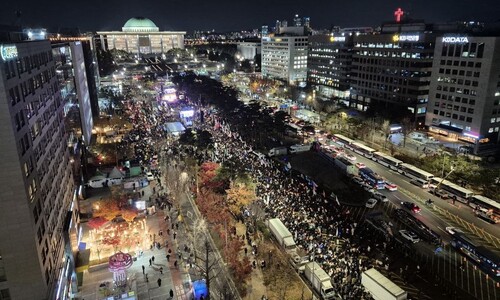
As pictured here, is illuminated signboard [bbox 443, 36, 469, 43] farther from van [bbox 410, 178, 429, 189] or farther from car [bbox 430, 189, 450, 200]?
car [bbox 430, 189, 450, 200]

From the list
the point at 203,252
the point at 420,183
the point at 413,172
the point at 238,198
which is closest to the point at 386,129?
the point at 413,172

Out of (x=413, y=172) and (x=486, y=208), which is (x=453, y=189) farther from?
(x=413, y=172)

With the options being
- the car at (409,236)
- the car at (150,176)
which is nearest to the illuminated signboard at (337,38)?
the car at (150,176)

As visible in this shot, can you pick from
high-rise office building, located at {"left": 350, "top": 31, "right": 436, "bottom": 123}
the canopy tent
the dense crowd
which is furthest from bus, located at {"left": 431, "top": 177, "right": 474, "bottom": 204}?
the canopy tent

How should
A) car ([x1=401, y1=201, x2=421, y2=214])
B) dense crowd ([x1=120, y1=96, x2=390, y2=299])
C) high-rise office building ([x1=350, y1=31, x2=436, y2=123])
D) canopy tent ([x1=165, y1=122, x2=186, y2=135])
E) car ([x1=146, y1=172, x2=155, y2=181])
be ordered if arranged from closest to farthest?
dense crowd ([x1=120, y1=96, x2=390, y2=299]) < car ([x1=401, y1=201, x2=421, y2=214]) < car ([x1=146, y1=172, x2=155, y2=181]) < canopy tent ([x1=165, y1=122, x2=186, y2=135]) < high-rise office building ([x1=350, y1=31, x2=436, y2=123])

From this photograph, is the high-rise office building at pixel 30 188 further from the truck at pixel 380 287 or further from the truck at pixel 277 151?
the truck at pixel 277 151

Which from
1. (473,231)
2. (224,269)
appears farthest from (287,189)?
(473,231)
